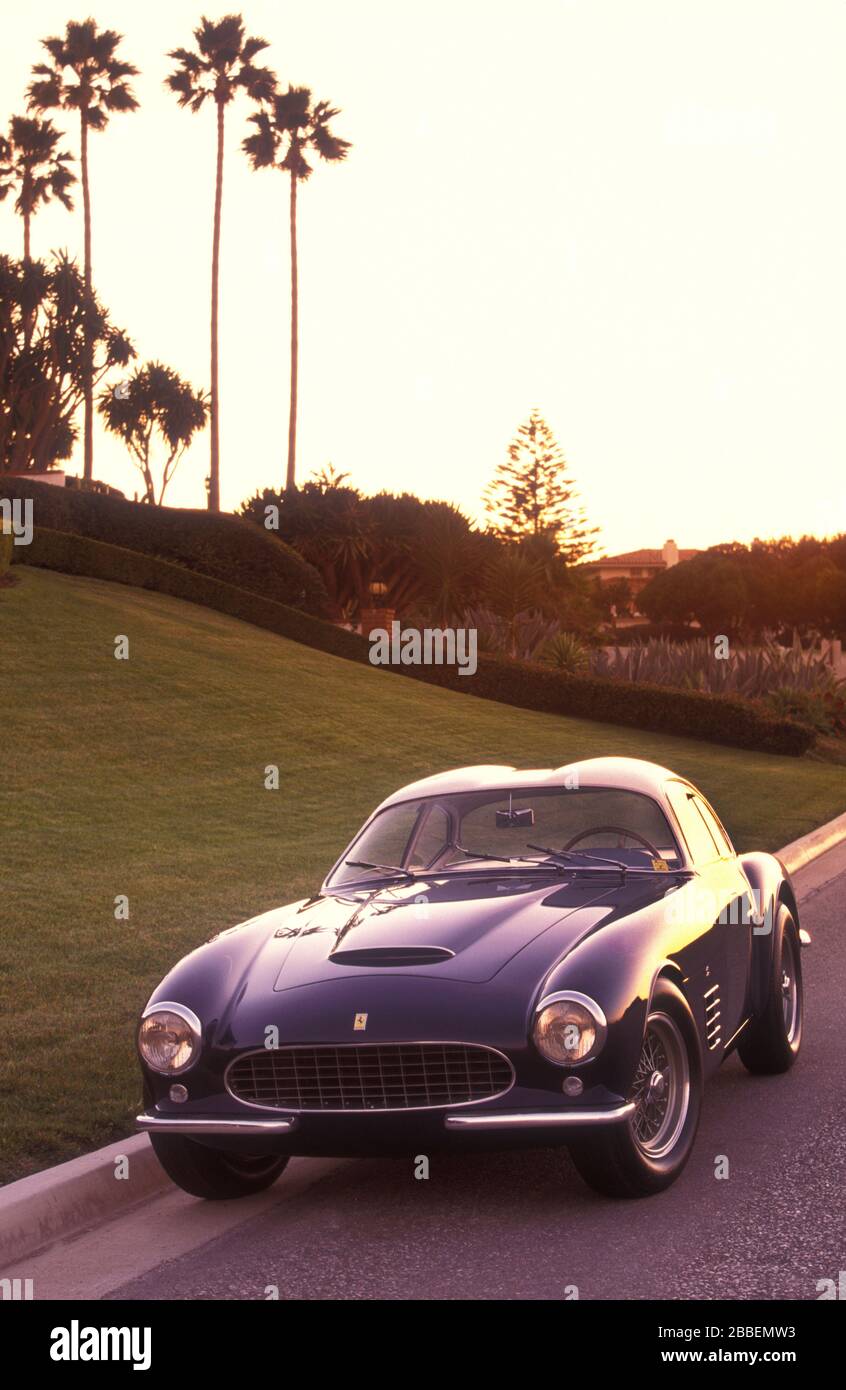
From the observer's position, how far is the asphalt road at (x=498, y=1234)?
470cm

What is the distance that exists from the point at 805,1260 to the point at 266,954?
2.21 m

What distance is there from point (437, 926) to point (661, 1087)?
99 cm

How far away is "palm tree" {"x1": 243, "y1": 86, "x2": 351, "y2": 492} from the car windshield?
4958 cm

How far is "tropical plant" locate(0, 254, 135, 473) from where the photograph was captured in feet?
201

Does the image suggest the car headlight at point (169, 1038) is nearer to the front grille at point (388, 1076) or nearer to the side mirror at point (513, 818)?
the front grille at point (388, 1076)

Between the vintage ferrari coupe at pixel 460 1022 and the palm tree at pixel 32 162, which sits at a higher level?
the palm tree at pixel 32 162

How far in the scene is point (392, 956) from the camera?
18.4ft

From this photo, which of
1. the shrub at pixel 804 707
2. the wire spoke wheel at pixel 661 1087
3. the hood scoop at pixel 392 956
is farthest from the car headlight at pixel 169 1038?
the shrub at pixel 804 707

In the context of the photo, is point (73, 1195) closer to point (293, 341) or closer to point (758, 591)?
point (293, 341)

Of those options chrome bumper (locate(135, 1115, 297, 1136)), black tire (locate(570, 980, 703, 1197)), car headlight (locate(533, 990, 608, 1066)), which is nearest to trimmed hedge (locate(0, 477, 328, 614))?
chrome bumper (locate(135, 1115, 297, 1136))

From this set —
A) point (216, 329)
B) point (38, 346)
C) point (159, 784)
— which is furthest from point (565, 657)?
point (38, 346)

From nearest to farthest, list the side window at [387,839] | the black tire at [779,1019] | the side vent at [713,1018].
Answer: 1. the side vent at [713,1018]
2. the side window at [387,839]
3. the black tire at [779,1019]

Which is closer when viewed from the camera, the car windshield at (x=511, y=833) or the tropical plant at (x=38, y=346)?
the car windshield at (x=511, y=833)
